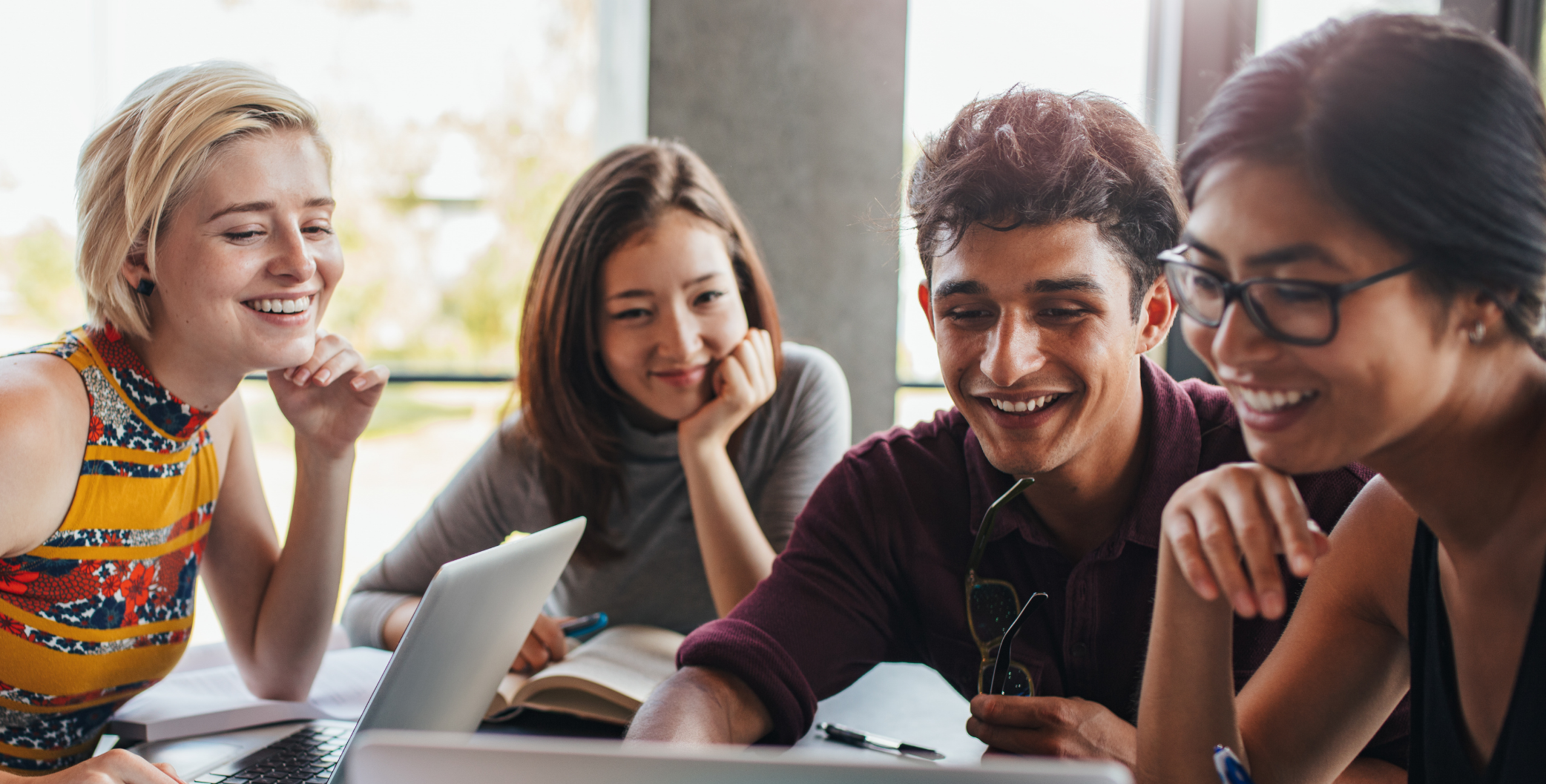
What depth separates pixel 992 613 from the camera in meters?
1.24

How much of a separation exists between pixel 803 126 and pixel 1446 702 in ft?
6.82

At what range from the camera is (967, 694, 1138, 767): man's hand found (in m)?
1.03

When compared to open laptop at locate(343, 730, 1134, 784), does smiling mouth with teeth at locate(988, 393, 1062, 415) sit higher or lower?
lower

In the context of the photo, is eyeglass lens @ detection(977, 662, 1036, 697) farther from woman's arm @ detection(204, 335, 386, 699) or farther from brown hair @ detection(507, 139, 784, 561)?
woman's arm @ detection(204, 335, 386, 699)

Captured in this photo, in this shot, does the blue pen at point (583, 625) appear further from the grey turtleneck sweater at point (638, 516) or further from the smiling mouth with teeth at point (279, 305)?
the smiling mouth with teeth at point (279, 305)

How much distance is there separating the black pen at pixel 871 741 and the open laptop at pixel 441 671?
1.30ft

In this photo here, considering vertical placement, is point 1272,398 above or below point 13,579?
above

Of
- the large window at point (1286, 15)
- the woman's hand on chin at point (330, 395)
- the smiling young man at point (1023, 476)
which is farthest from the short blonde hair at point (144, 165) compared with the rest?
the large window at point (1286, 15)

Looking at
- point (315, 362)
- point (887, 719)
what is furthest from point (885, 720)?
point (315, 362)

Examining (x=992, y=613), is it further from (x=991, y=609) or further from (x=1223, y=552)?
(x=1223, y=552)

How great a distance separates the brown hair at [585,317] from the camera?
180 cm

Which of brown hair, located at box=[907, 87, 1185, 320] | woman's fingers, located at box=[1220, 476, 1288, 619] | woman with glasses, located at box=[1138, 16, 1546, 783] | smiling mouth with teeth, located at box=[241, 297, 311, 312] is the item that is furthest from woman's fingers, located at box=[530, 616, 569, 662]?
woman's fingers, located at box=[1220, 476, 1288, 619]

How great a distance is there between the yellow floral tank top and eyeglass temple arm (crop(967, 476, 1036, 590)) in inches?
40.7

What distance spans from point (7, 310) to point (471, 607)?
5.94 metres
